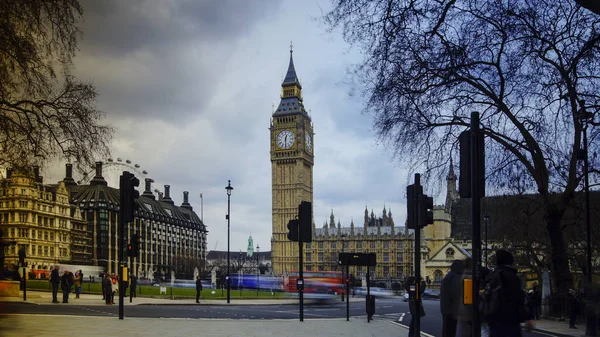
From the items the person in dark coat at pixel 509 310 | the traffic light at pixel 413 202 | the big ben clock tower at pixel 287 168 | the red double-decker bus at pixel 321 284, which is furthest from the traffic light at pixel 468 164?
the big ben clock tower at pixel 287 168

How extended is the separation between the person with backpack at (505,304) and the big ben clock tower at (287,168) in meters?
149

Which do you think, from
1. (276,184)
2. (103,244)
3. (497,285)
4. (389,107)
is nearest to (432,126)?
(389,107)

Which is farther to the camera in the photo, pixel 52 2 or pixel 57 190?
pixel 57 190

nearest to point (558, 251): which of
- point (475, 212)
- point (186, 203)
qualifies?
point (475, 212)

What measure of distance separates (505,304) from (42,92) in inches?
422

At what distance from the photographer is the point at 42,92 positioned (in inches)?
572

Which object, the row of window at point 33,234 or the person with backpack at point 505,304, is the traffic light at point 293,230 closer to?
the person with backpack at point 505,304

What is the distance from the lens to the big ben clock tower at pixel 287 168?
518ft

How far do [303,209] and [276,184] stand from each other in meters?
142

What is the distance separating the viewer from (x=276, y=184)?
532 ft

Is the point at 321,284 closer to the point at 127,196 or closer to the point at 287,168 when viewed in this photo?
the point at 127,196

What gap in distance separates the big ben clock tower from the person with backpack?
149 metres

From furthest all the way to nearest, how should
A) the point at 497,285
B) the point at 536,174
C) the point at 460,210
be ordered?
the point at 460,210 → the point at 536,174 → the point at 497,285

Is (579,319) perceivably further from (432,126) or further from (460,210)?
(460,210)
